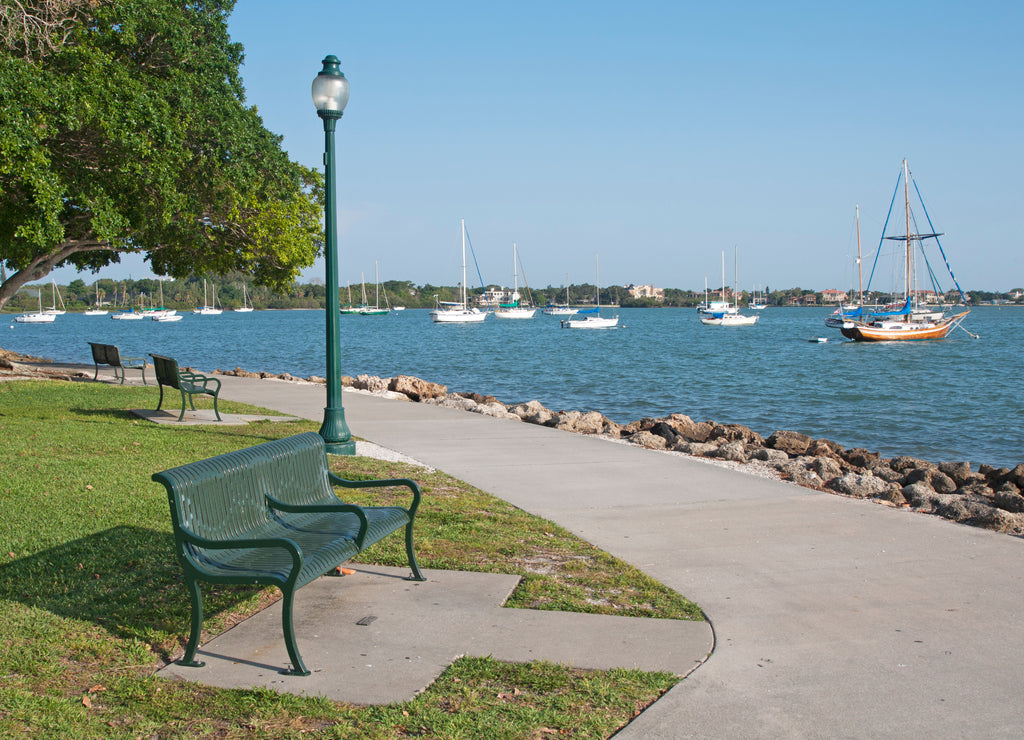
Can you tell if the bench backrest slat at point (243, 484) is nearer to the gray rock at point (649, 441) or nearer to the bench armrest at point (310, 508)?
the bench armrest at point (310, 508)

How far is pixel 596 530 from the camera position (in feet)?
22.3

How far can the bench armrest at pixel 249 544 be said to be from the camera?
4.02 m

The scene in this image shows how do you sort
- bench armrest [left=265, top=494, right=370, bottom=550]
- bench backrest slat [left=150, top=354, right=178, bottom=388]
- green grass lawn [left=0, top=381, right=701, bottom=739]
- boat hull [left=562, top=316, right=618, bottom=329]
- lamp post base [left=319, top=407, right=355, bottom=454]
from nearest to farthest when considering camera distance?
1. green grass lawn [left=0, top=381, right=701, bottom=739]
2. bench armrest [left=265, top=494, right=370, bottom=550]
3. lamp post base [left=319, top=407, right=355, bottom=454]
4. bench backrest slat [left=150, top=354, right=178, bottom=388]
5. boat hull [left=562, top=316, right=618, bottom=329]

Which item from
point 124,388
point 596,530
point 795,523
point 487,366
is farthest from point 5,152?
point 487,366

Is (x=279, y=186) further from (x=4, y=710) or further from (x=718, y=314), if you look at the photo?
(x=718, y=314)

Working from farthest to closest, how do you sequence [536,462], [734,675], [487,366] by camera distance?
[487,366] < [536,462] < [734,675]

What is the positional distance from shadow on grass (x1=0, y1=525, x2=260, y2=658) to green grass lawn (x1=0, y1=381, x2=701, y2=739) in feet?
0.04

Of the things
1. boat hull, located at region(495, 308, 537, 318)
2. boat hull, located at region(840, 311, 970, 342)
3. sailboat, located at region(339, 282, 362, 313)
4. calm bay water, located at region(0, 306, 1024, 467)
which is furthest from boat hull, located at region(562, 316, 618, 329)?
sailboat, located at region(339, 282, 362, 313)

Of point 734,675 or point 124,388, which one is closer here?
point 734,675

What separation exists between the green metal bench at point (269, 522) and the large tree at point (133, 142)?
324 inches

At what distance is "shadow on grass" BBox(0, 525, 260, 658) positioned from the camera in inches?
183

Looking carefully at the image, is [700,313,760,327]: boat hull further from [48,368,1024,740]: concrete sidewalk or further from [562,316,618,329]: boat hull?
[48,368,1024,740]: concrete sidewalk

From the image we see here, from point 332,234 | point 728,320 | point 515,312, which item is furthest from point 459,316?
point 332,234

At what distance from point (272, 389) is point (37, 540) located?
12688mm
